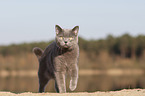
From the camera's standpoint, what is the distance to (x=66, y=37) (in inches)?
256

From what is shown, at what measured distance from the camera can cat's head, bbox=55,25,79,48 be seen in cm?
642

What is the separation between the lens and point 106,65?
1264 inches

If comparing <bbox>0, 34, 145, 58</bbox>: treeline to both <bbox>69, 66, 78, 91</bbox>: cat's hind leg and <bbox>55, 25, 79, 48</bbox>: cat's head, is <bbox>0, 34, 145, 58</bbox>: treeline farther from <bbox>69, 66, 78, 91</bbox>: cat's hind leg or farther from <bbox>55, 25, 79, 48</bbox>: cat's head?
<bbox>55, 25, 79, 48</bbox>: cat's head

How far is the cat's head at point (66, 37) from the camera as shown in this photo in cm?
642

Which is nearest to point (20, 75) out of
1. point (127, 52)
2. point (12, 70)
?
point (12, 70)

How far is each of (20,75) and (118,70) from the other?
13837mm

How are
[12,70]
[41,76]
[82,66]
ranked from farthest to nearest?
[12,70], [82,66], [41,76]

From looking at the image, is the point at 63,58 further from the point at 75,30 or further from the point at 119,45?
the point at 119,45

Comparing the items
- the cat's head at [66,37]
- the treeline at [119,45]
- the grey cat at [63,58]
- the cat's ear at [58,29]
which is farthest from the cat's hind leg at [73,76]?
the treeline at [119,45]

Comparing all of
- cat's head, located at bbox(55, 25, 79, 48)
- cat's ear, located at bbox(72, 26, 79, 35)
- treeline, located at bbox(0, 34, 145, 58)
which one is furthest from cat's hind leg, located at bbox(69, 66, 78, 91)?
treeline, located at bbox(0, 34, 145, 58)

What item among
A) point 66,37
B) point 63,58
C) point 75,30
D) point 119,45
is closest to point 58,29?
point 66,37

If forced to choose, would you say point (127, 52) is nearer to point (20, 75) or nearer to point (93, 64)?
point (93, 64)

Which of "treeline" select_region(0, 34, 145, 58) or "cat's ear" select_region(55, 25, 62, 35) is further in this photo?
"treeline" select_region(0, 34, 145, 58)

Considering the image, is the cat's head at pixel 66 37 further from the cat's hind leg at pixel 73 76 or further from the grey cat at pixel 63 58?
the cat's hind leg at pixel 73 76
